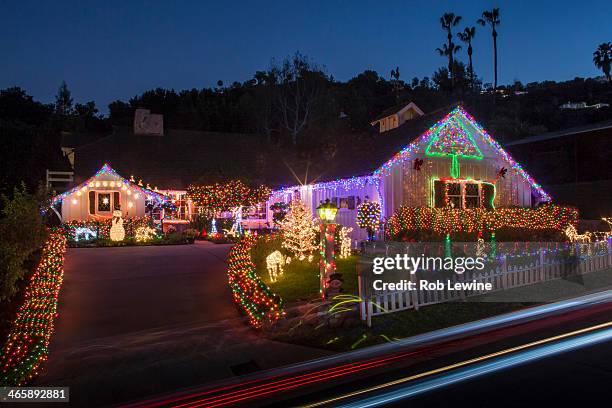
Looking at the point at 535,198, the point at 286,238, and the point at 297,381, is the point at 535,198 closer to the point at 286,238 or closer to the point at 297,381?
the point at 286,238

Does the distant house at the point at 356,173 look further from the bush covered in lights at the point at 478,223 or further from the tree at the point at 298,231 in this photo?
the tree at the point at 298,231

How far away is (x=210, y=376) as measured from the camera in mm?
6211

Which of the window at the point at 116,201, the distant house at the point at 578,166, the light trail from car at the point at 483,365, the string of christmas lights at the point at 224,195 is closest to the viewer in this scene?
the light trail from car at the point at 483,365

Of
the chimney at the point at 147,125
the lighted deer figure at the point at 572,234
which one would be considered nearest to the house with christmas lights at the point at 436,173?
the lighted deer figure at the point at 572,234

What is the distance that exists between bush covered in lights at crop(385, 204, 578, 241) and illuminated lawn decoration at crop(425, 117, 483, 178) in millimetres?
2427

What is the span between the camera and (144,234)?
67.9 ft

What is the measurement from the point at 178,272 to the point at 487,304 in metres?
8.00

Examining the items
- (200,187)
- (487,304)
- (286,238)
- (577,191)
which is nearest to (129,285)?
(286,238)

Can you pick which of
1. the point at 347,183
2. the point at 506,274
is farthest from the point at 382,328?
the point at 347,183

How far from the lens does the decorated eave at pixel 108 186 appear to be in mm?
22531

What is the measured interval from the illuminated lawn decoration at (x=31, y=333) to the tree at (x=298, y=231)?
6.81 m

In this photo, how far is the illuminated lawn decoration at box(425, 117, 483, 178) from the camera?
18.6m

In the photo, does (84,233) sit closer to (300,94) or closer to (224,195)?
(224,195)

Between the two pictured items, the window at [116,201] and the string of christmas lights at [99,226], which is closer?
the string of christmas lights at [99,226]
